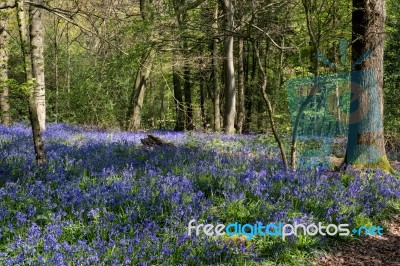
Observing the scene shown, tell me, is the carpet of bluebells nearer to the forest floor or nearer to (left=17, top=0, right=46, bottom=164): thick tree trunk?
the forest floor

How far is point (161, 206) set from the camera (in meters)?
5.07

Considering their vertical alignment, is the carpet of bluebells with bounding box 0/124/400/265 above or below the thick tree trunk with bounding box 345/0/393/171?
below

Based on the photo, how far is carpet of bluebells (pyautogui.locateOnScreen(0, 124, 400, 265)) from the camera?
13.0 feet

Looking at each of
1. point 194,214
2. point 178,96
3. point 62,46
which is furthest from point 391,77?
point 62,46

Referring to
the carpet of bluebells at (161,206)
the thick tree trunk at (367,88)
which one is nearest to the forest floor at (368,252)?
the carpet of bluebells at (161,206)

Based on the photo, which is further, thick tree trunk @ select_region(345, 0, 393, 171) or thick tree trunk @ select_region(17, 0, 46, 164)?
thick tree trunk @ select_region(345, 0, 393, 171)

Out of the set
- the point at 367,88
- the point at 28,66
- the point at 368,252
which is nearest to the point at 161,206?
the point at 368,252

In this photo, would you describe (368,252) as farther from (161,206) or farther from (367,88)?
(367,88)

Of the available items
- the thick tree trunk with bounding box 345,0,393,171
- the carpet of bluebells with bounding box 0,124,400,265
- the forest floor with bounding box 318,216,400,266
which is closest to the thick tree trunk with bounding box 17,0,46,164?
the carpet of bluebells with bounding box 0,124,400,265

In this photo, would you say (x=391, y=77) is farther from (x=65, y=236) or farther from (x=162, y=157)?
(x=65, y=236)

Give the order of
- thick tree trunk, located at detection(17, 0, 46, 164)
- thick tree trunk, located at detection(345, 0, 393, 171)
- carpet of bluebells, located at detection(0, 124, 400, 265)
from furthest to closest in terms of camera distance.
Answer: thick tree trunk, located at detection(345, 0, 393, 171), thick tree trunk, located at detection(17, 0, 46, 164), carpet of bluebells, located at detection(0, 124, 400, 265)

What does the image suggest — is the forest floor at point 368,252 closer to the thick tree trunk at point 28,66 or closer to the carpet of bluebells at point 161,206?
the carpet of bluebells at point 161,206

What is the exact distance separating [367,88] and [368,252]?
3792 millimetres

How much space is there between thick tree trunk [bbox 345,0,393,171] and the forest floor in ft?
8.15
